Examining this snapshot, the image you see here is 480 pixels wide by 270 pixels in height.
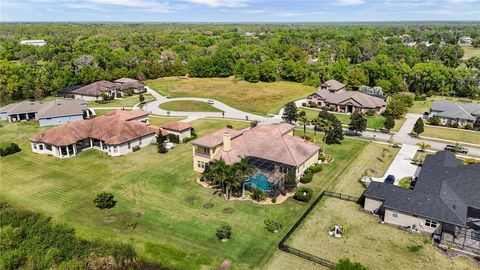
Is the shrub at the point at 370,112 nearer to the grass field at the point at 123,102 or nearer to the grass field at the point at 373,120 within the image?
the grass field at the point at 373,120

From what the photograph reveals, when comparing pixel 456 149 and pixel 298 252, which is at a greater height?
pixel 456 149

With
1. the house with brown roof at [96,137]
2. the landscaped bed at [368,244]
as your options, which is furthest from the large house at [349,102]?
the landscaped bed at [368,244]

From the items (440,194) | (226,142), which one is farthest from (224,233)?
(440,194)

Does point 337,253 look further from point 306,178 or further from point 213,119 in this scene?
point 213,119

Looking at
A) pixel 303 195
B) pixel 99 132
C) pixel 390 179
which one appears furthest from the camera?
pixel 99 132

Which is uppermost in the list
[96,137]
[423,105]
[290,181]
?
[96,137]

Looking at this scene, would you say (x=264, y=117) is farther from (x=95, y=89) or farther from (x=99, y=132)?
(x=95, y=89)
